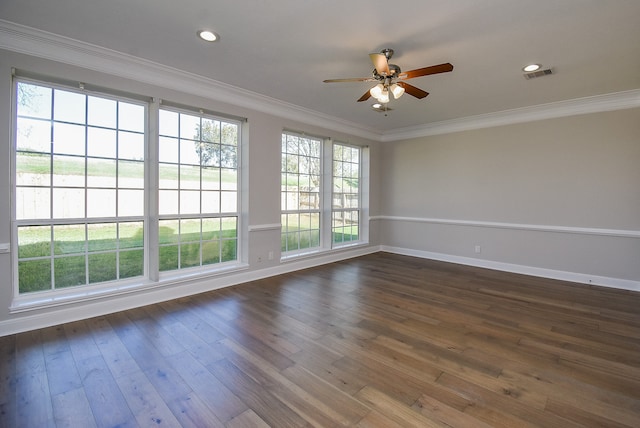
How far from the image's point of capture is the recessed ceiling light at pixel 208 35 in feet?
8.70

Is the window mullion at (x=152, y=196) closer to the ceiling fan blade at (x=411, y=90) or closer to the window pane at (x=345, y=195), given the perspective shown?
the ceiling fan blade at (x=411, y=90)

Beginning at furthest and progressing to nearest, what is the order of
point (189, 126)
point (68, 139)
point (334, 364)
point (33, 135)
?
point (189, 126), point (68, 139), point (33, 135), point (334, 364)

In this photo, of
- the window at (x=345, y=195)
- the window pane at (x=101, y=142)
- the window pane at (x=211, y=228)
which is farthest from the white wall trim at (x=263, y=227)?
the window pane at (x=101, y=142)

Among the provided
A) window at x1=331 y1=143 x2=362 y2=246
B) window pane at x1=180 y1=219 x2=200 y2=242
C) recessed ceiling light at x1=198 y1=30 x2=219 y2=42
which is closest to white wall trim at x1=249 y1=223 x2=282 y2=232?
window pane at x1=180 y1=219 x2=200 y2=242

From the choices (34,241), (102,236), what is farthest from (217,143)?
(34,241)

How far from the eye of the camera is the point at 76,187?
121 inches

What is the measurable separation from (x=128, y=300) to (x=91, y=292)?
1.17 ft

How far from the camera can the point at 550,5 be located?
2.25 meters

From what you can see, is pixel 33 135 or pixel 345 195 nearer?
Answer: pixel 33 135

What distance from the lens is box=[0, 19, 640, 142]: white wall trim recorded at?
270 centimetres

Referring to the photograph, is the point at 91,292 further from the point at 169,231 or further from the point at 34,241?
the point at 169,231

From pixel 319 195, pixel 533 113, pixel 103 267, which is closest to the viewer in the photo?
pixel 103 267

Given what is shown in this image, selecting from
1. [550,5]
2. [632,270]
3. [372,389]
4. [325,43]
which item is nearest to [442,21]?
[550,5]

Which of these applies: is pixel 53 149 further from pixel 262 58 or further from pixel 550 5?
pixel 550 5
